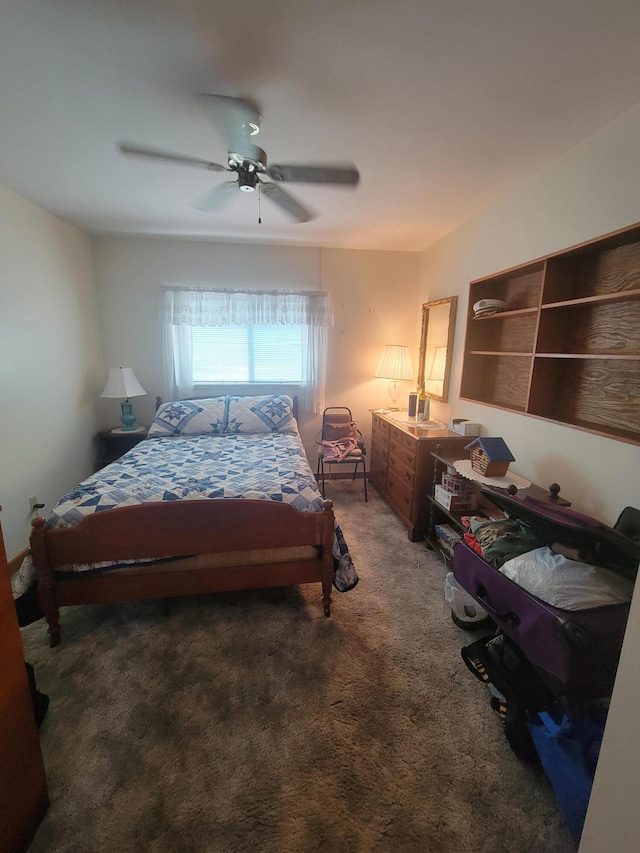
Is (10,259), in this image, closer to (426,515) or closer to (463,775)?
(426,515)

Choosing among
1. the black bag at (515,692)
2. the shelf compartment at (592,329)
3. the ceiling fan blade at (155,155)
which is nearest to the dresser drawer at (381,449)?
the shelf compartment at (592,329)

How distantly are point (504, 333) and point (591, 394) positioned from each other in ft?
2.73

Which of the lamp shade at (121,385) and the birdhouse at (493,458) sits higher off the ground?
the lamp shade at (121,385)

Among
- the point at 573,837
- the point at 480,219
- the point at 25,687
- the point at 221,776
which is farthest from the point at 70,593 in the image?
the point at 480,219

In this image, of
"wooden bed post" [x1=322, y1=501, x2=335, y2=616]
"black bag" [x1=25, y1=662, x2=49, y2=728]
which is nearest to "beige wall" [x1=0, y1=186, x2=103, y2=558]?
"black bag" [x1=25, y1=662, x2=49, y2=728]

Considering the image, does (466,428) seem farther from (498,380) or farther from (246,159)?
(246,159)

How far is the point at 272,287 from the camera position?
3.46 meters

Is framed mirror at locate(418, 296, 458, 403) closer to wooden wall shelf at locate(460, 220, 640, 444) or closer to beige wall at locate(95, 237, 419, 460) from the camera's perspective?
beige wall at locate(95, 237, 419, 460)

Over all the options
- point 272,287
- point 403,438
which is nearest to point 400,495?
point 403,438

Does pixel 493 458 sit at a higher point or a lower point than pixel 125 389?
lower

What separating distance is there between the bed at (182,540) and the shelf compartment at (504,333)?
1626mm

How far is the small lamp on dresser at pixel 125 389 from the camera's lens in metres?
3.06

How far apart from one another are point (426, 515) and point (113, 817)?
2.18 m

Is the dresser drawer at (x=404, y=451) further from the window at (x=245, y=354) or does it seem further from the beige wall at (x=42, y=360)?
the beige wall at (x=42, y=360)
